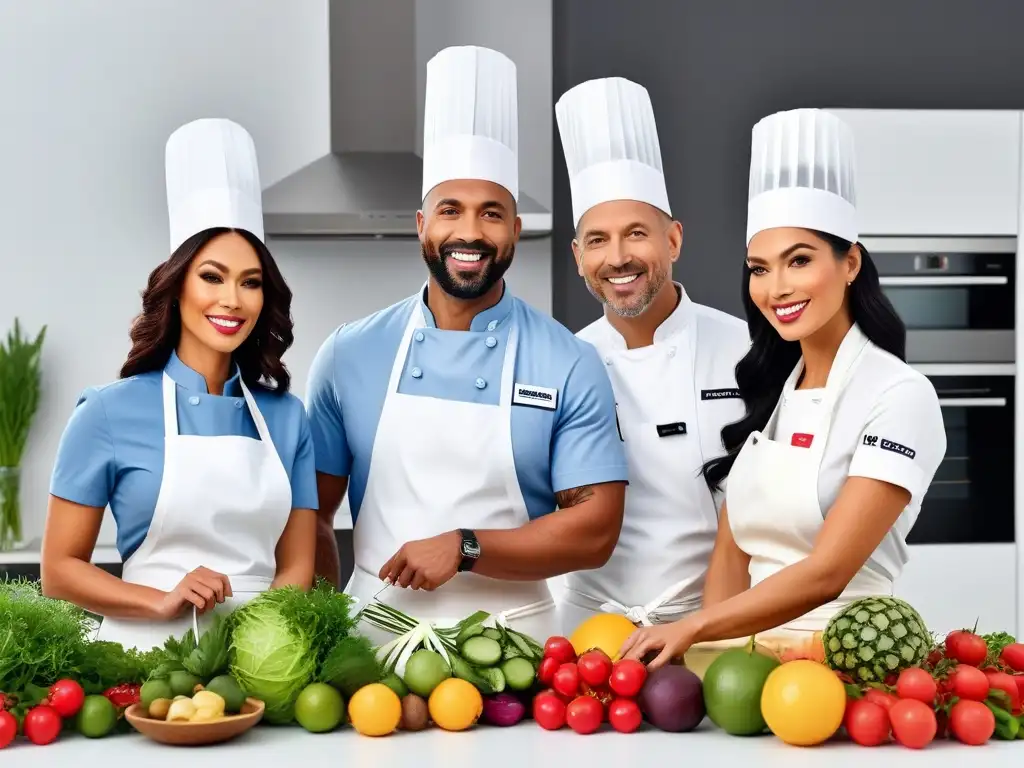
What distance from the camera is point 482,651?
5.32ft

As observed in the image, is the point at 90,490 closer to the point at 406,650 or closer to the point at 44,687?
the point at 44,687

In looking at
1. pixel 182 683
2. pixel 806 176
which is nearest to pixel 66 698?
pixel 182 683

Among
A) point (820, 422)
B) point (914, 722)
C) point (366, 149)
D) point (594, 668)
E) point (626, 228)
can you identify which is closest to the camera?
point (914, 722)

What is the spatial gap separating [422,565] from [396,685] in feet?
0.94

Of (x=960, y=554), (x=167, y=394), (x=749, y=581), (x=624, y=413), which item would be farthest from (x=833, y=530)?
(x=960, y=554)

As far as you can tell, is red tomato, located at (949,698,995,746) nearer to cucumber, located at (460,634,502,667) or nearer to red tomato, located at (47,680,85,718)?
cucumber, located at (460,634,502,667)

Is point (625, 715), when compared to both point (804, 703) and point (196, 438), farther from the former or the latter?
point (196, 438)

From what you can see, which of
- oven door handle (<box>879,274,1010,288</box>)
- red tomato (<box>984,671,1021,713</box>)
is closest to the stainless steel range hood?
oven door handle (<box>879,274,1010,288</box>)

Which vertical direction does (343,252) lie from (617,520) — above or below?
above

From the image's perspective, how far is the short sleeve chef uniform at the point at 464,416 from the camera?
6.91ft

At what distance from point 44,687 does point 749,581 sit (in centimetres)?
120

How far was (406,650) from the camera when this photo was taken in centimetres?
164

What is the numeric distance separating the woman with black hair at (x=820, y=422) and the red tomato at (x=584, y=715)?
0.93ft

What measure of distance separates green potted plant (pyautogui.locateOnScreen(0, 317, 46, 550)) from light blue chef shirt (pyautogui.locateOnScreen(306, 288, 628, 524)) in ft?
7.61
